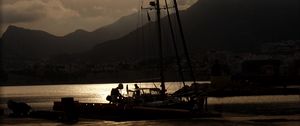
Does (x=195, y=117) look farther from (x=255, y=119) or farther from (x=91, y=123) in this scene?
(x=91, y=123)

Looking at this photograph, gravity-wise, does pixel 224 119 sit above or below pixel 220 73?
below

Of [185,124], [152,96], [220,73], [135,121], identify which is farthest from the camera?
[220,73]

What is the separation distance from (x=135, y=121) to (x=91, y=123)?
390 centimetres

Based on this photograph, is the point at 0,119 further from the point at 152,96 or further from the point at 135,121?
the point at 152,96

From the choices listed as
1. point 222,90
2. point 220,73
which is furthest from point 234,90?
point 220,73

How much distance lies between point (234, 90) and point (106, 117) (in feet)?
322

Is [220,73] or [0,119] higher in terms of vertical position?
[220,73]

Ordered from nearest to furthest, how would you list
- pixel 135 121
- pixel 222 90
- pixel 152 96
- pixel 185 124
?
pixel 185 124, pixel 135 121, pixel 152 96, pixel 222 90

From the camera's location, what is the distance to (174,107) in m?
67.2

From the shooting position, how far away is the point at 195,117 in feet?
198

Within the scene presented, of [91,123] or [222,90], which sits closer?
[91,123]

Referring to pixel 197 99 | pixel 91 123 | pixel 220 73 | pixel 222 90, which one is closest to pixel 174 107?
pixel 197 99

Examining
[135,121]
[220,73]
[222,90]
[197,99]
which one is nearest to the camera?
[135,121]

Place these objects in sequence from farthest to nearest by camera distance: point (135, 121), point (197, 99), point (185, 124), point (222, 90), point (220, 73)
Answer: point (220, 73)
point (222, 90)
point (197, 99)
point (135, 121)
point (185, 124)
